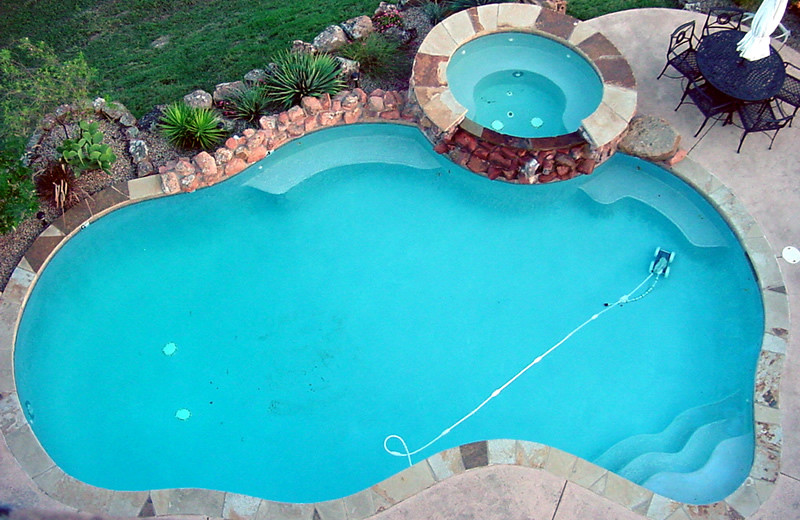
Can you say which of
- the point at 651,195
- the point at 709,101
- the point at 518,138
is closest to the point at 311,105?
the point at 518,138

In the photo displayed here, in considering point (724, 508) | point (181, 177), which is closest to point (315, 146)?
point (181, 177)

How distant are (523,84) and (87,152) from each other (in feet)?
22.6

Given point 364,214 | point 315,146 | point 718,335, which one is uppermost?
point 315,146

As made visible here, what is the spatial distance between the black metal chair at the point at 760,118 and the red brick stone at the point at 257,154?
291 inches

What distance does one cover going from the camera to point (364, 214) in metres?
10.6

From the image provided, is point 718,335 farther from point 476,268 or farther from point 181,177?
point 181,177

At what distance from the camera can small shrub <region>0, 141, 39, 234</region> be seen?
9250mm

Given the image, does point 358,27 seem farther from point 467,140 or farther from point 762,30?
point 762,30

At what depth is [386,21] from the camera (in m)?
11.9

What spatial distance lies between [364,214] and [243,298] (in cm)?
225

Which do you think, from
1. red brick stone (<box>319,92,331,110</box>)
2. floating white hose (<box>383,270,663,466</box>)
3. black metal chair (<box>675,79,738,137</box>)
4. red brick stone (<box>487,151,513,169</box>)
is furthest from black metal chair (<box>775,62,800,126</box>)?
red brick stone (<box>319,92,331,110</box>)

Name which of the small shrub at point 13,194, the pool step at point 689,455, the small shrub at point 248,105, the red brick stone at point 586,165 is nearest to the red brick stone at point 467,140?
the red brick stone at point 586,165

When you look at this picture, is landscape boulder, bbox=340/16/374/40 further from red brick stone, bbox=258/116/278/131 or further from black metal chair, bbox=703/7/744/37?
black metal chair, bbox=703/7/744/37

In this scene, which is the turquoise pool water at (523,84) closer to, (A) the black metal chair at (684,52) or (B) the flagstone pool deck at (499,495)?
(A) the black metal chair at (684,52)
